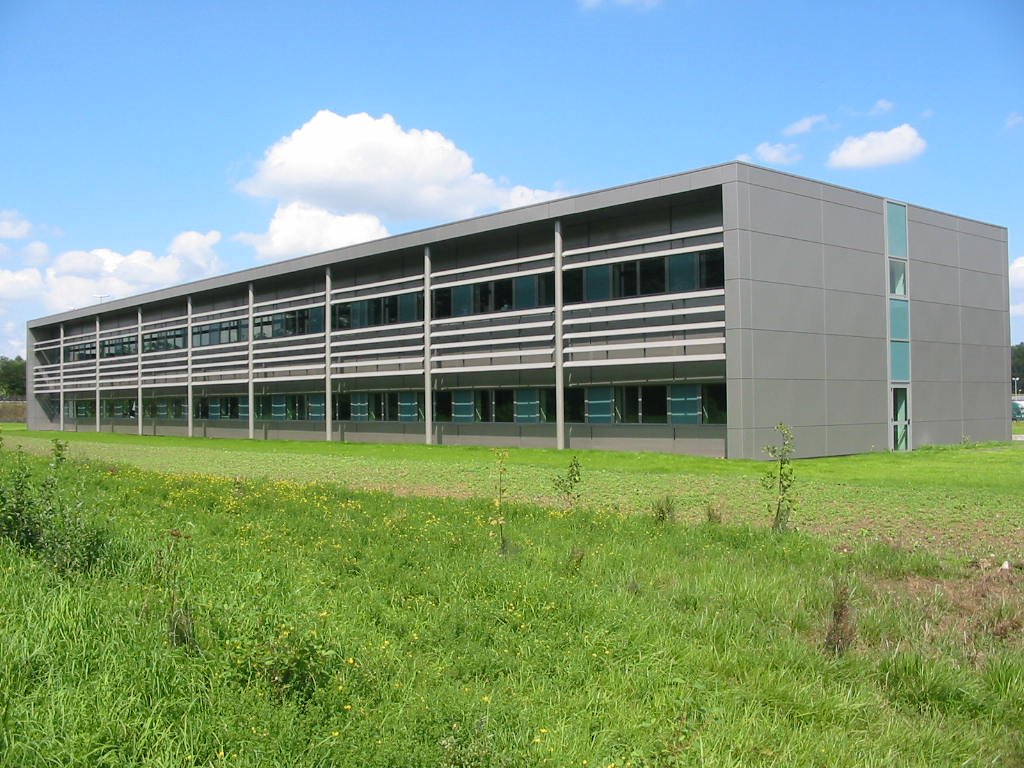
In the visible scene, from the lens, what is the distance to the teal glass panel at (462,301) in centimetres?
4050

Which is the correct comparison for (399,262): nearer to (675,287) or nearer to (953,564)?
(675,287)

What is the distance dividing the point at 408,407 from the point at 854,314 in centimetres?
2271

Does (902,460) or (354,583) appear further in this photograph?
(902,460)

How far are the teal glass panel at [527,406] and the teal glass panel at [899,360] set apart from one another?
1504 cm

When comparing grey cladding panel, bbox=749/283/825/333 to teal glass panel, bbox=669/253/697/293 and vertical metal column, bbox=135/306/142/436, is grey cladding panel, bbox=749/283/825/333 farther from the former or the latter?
vertical metal column, bbox=135/306/142/436

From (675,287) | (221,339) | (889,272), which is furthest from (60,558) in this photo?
(221,339)

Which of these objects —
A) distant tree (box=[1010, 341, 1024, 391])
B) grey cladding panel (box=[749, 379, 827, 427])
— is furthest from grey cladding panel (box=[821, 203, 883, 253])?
distant tree (box=[1010, 341, 1024, 391])

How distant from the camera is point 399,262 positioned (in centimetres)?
4491

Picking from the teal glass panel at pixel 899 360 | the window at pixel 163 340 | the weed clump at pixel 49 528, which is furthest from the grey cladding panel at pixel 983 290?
the window at pixel 163 340

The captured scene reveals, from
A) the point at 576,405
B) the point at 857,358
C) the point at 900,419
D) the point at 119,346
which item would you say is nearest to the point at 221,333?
the point at 119,346

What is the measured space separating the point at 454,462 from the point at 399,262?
1857 centimetres

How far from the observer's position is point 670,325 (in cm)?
3200

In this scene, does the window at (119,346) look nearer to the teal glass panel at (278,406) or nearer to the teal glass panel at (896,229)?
the teal glass panel at (278,406)

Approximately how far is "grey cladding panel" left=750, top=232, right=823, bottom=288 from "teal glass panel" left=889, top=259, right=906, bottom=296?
4.86 m
